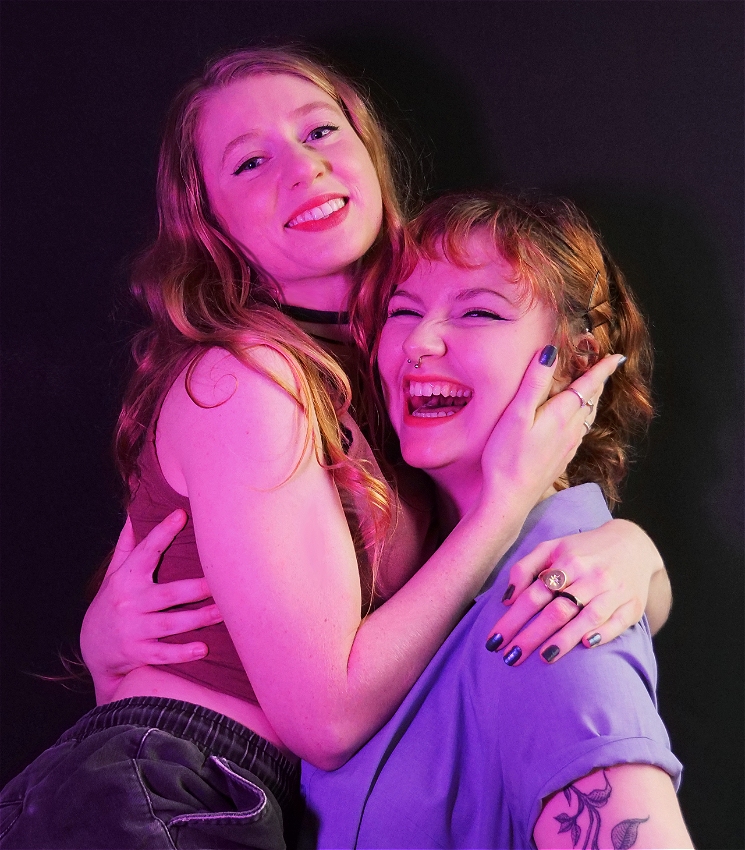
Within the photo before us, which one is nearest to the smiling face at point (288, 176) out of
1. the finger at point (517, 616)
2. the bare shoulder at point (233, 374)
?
the bare shoulder at point (233, 374)

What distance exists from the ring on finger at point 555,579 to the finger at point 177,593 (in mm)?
673

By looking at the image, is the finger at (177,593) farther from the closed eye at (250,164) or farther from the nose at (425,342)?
the closed eye at (250,164)

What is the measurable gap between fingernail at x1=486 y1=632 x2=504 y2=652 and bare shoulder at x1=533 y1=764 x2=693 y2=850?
10.4 inches

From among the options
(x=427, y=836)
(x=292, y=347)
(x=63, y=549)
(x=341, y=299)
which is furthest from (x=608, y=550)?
(x=63, y=549)

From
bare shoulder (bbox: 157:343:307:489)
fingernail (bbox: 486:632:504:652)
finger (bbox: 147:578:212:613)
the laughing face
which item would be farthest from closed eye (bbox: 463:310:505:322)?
finger (bbox: 147:578:212:613)

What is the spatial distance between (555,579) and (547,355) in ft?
1.62

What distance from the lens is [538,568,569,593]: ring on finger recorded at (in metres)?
1.57

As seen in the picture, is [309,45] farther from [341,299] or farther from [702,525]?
[702,525]

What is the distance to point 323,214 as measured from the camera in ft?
6.34

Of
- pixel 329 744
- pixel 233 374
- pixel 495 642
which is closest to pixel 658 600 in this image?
pixel 495 642

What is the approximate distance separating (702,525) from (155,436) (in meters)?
1.35

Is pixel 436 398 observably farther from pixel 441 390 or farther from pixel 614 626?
pixel 614 626

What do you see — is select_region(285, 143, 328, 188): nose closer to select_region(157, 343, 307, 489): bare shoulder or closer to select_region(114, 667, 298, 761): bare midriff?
select_region(157, 343, 307, 489): bare shoulder

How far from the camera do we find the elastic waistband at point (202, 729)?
165 centimetres
